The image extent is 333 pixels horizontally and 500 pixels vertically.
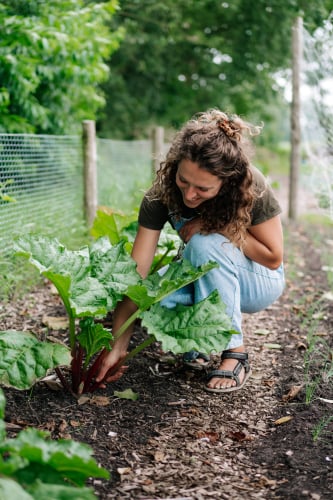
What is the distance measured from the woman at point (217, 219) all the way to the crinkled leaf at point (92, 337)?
0.52ft

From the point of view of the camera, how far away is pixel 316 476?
79.8 inches

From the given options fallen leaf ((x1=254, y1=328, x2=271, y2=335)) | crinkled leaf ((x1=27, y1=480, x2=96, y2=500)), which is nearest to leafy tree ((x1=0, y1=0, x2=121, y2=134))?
fallen leaf ((x1=254, y1=328, x2=271, y2=335))

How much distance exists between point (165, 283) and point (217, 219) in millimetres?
493

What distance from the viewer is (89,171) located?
17.7 feet

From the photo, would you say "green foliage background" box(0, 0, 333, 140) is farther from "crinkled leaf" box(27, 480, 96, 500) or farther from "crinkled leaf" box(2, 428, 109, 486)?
"crinkled leaf" box(27, 480, 96, 500)

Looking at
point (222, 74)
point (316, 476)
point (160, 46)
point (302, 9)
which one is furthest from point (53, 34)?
point (222, 74)

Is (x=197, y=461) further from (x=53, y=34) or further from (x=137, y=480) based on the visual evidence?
(x=53, y=34)

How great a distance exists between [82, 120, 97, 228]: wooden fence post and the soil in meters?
2.21

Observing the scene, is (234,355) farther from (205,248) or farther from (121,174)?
(121,174)

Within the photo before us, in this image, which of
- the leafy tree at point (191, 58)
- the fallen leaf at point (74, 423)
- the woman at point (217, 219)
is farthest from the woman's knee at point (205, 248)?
the leafy tree at point (191, 58)

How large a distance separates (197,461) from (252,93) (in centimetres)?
1342

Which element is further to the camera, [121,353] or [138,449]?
[121,353]

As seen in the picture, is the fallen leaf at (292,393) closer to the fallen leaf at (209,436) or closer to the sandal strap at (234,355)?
the sandal strap at (234,355)

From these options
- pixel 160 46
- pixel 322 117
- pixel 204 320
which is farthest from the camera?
pixel 160 46
